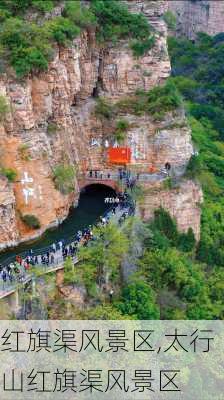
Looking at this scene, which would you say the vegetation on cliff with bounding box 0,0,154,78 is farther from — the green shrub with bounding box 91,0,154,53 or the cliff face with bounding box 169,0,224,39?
the cliff face with bounding box 169,0,224,39

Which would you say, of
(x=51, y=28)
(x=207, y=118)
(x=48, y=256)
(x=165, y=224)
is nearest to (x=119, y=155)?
(x=165, y=224)

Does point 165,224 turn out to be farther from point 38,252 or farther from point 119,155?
point 38,252

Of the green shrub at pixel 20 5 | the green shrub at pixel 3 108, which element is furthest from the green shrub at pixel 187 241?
the green shrub at pixel 20 5

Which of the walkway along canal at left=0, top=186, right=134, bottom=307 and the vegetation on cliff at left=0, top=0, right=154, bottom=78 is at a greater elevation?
the vegetation on cliff at left=0, top=0, right=154, bottom=78

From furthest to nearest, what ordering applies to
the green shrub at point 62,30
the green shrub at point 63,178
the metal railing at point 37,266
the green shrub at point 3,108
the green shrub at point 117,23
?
the green shrub at point 117,23
the green shrub at point 62,30
the green shrub at point 63,178
the green shrub at point 3,108
the metal railing at point 37,266

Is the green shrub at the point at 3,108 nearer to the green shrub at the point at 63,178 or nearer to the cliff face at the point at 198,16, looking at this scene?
the green shrub at the point at 63,178

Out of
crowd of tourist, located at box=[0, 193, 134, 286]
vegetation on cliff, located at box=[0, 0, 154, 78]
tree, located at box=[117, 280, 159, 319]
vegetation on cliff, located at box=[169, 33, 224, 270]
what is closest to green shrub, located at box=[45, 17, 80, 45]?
vegetation on cliff, located at box=[0, 0, 154, 78]

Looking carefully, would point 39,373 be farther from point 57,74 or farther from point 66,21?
point 66,21
